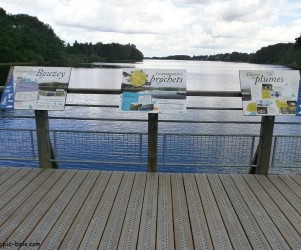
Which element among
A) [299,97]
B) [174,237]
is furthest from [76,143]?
[299,97]

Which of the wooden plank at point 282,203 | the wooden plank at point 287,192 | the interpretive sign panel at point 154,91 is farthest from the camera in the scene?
the interpretive sign panel at point 154,91

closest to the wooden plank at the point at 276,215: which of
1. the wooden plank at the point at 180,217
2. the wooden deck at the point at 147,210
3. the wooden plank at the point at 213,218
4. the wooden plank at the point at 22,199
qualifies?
the wooden deck at the point at 147,210

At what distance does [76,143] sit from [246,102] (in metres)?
2.58

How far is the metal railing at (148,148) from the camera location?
407cm

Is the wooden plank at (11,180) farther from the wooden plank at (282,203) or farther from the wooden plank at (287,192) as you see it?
the wooden plank at (287,192)

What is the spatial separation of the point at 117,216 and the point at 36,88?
210cm

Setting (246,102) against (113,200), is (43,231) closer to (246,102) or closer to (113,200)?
(113,200)

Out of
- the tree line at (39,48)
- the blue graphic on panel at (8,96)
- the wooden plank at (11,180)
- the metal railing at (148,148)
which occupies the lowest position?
the wooden plank at (11,180)

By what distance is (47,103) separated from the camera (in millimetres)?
3953

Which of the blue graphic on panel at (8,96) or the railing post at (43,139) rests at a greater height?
the blue graphic on panel at (8,96)

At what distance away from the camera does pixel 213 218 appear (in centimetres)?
304

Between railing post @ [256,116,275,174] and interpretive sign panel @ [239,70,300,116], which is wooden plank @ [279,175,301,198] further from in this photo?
interpretive sign panel @ [239,70,300,116]

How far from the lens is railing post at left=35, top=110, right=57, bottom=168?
13.6 feet

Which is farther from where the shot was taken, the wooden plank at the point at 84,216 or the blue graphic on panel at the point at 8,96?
the blue graphic on panel at the point at 8,96
